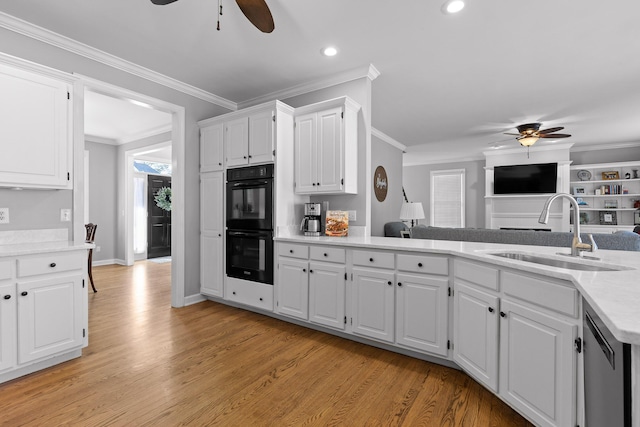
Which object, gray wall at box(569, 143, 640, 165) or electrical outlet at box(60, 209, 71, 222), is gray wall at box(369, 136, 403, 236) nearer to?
gray wall at box(569, 143, 640, 165)

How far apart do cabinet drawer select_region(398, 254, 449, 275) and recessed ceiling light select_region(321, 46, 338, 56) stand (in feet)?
6.52

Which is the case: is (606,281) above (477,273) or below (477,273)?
above

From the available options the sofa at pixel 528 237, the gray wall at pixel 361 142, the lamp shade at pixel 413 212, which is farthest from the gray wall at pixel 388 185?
the gray wall at pixel 361 142

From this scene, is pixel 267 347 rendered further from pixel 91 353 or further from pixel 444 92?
pixel 444 92

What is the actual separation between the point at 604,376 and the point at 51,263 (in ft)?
10.4

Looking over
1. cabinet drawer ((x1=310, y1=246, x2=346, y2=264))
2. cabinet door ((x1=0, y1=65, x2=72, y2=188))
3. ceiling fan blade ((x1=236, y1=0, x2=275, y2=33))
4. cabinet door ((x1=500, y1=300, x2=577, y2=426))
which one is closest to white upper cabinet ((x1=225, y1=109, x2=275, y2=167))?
cabinet drawer ((x1=310, y1=246, x2=346, y2=264))

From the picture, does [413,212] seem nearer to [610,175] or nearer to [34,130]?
[610,175]

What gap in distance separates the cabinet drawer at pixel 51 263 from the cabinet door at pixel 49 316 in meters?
0.07

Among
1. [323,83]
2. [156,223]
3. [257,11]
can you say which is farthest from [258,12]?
[156,223]

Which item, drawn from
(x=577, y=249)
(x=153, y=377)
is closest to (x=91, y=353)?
(x=153, y=377)

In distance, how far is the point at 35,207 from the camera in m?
2.62

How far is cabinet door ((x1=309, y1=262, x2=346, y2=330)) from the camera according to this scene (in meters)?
2.81

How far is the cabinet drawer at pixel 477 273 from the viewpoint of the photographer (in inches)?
74.8

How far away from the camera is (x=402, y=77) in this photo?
3.62 m
